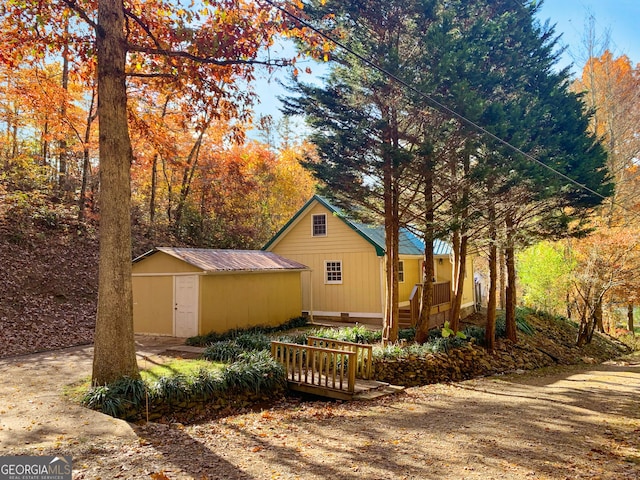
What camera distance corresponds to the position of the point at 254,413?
23.4 ft

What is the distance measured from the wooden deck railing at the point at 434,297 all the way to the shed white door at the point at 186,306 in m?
7.52

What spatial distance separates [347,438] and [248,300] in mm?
9403

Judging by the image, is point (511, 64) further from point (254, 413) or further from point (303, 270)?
point (254, 413)

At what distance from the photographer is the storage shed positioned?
12852 millimetres

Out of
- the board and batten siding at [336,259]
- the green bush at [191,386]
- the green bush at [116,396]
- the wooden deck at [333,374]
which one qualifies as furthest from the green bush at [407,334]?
the green bush at [116,396]

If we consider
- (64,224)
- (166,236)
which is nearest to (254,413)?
(64,224)

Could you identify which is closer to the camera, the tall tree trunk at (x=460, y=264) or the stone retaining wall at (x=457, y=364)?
the stone retaining wall at (x=457, y=364)

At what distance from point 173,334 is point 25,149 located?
1301 centimetres

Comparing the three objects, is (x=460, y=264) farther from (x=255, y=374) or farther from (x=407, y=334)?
(x=255, y=374)

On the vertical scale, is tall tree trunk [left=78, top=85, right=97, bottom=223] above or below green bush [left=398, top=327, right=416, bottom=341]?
above

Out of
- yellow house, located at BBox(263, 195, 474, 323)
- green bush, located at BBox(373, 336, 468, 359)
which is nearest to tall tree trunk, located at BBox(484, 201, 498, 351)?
green bush, located at BBox(373, 336, 468, 359)

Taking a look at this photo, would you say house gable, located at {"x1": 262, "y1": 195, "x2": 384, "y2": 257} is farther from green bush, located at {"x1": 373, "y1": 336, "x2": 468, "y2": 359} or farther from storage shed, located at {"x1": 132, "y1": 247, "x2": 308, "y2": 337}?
green bush, located at {"x1": 373, "y1": 336, "x2": 468, "y2": 359}

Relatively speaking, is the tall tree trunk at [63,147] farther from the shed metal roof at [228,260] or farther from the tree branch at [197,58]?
the tree branch at [197,58]

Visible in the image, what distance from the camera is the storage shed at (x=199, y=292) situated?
12852 mm
